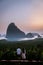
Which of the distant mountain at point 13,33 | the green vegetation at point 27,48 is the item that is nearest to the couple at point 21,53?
the green vegetation at point 27,48

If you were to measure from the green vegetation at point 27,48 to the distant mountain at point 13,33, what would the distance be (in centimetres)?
6

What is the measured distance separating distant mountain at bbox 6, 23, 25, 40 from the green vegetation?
0.06 meters

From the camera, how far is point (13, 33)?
2168 mm

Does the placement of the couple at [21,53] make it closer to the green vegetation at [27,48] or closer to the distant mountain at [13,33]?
the green vegetation at [27,48]

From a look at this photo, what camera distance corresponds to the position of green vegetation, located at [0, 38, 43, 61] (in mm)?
2094

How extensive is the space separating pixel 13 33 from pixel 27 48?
8.5 inches

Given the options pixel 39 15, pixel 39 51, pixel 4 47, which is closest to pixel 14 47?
pixel 4 47

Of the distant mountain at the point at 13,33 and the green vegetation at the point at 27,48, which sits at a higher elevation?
the distant mountain at the point at 13,33

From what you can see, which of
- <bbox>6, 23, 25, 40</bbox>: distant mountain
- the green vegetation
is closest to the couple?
the green vegetation

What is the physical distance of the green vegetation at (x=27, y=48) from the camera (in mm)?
2094

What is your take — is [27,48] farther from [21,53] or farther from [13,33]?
[13,33]

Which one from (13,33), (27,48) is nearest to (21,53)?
(27,48)

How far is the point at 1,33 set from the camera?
221 cm

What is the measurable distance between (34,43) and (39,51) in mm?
108
